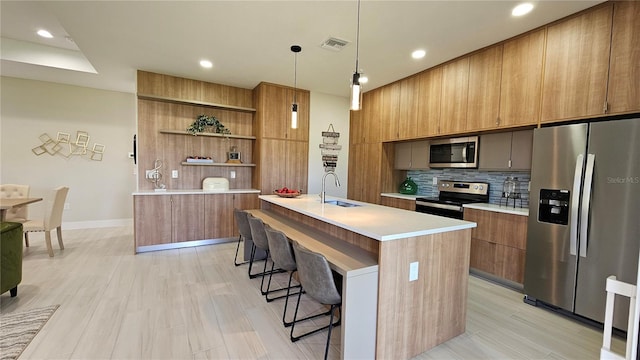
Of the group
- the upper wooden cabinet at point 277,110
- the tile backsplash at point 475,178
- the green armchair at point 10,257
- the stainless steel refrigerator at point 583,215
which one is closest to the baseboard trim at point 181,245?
the green armchair at point 10,257

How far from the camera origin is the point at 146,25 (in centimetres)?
286

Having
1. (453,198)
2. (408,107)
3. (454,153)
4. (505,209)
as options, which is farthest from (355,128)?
(505,209)

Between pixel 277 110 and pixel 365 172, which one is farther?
pixel 365 172

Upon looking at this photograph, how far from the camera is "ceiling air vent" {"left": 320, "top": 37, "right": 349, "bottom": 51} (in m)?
3.06

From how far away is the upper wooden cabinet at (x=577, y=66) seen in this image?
7.84 ft

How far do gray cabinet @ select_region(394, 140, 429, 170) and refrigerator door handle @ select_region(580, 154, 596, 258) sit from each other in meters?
2.10

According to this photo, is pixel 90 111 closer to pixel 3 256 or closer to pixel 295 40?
pixel 3 256

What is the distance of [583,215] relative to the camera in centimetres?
233

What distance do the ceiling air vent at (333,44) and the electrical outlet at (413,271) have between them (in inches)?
96.8

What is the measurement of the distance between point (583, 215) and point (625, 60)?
1.31 m

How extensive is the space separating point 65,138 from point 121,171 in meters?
1.04

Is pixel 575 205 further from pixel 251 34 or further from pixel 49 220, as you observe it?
pixel 49 220

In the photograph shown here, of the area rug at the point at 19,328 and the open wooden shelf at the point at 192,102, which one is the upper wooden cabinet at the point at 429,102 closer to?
the open wooden shelf at the point at 192,102

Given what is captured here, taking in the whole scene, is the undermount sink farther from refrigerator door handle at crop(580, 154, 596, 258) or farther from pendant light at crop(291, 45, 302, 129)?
refrigerator door handle at crop(580, 154, 596, 258)
